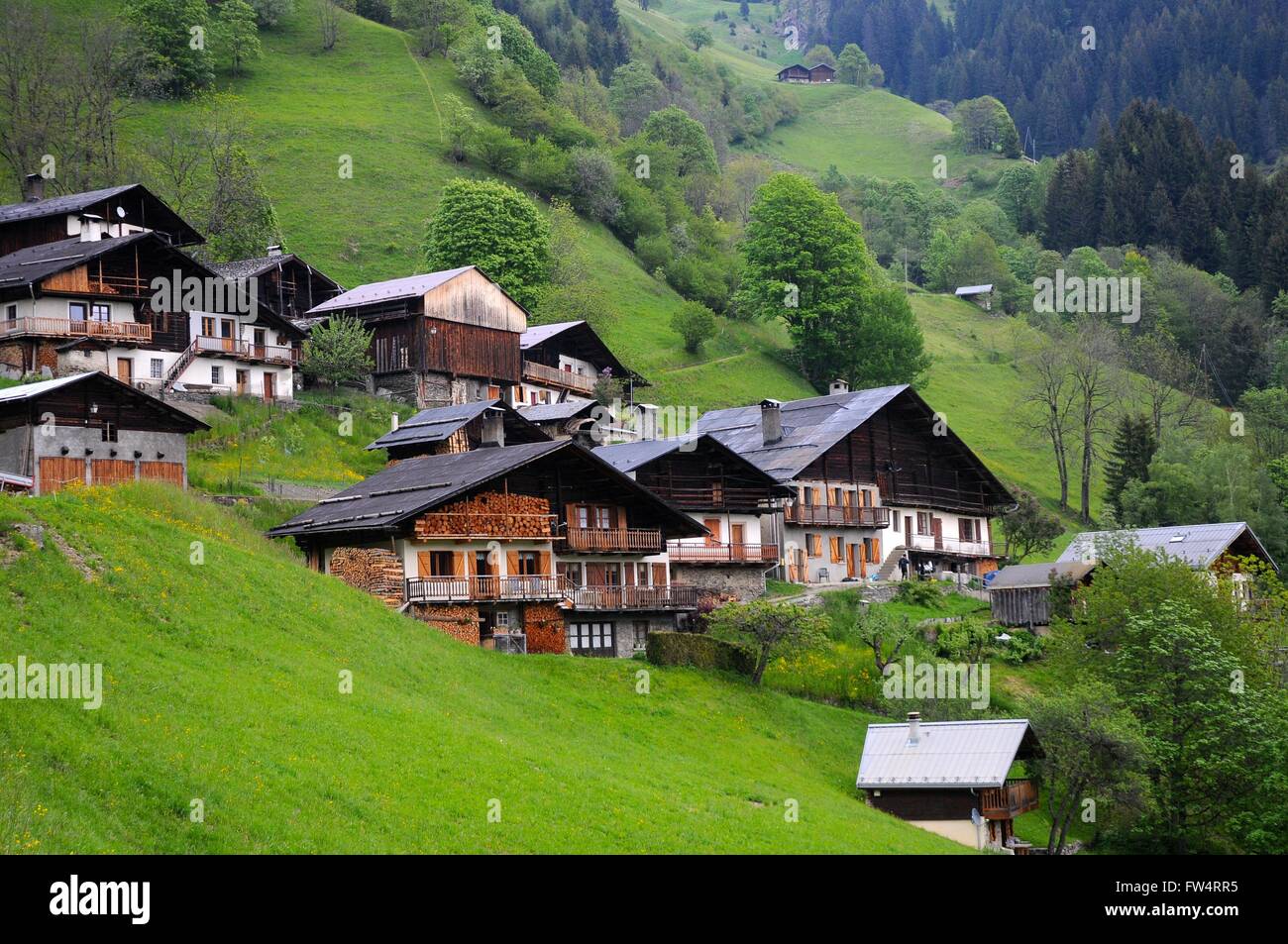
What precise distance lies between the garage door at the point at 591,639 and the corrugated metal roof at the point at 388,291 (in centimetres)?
3229

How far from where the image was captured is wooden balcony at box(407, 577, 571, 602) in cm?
4359

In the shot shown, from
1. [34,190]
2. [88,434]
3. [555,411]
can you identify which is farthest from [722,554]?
[34,190]

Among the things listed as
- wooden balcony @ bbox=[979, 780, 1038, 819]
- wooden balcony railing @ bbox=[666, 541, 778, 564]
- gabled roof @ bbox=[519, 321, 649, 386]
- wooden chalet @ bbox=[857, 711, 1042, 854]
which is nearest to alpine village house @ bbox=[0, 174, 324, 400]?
gabled roof @ bbox=[519, 321, 649, 386]

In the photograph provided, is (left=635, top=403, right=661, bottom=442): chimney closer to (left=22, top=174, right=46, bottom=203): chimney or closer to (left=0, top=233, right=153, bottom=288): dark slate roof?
(left=0, top=233, right=153, bottom=288): dark slate roof

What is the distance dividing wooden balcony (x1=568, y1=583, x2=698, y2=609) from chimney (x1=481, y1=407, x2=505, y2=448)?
12.2 meters

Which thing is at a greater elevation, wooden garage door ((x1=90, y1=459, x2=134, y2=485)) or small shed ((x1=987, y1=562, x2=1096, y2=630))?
wooden garage door ((x1=90, y1=459, x2=134, y2=485))

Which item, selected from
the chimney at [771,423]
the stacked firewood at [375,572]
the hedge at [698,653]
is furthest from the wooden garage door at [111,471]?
the chimney at [771,423]

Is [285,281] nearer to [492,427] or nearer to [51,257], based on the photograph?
[51,257]

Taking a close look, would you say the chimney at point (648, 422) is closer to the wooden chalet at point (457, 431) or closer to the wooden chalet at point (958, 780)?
the wooden chalet at point (457, 431)

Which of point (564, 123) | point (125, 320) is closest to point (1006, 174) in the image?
point (564, 123)

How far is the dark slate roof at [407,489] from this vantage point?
4472 cm

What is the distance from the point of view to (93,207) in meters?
71.6

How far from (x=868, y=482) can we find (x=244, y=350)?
30.7m

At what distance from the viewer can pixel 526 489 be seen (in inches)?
1892
